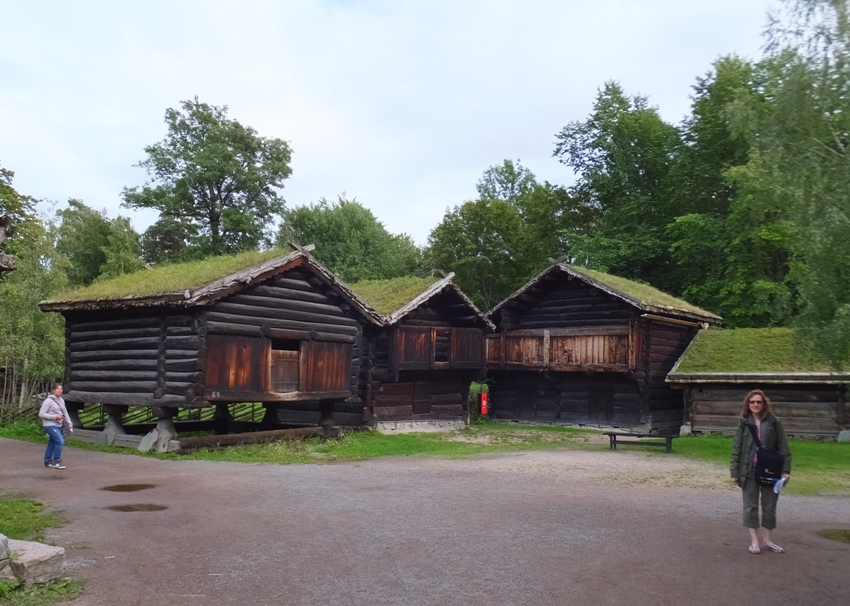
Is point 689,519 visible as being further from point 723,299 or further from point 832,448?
point 723,299

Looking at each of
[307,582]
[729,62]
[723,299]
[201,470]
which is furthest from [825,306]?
[729,62]

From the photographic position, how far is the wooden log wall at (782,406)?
24.9 metres

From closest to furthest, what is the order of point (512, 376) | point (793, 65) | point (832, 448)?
point (793, 65) < point (832, 448) < point (512, 376)

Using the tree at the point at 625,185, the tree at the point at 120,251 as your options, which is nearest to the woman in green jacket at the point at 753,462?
the tree at the point at 625,185

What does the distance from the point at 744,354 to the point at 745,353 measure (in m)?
0.10

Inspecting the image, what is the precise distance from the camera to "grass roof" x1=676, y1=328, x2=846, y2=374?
2592cm

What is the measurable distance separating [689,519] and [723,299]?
31542 millimetres

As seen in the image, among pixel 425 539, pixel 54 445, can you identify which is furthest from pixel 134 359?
pixel 425 539

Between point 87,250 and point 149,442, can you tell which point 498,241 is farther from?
point 149,442

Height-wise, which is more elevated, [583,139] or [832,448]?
[583,139]

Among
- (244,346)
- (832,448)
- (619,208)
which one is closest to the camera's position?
(244,346)

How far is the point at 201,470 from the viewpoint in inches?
616

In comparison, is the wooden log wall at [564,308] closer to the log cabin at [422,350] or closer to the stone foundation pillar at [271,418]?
the log cabin at [422,350]

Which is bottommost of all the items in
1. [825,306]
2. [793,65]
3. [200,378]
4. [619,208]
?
[200,378]
